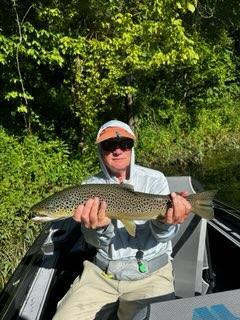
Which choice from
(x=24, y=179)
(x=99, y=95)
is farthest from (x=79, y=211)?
(x=99, y=95)

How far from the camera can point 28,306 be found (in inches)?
140

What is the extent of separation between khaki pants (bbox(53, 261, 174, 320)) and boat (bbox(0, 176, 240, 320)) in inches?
4.1

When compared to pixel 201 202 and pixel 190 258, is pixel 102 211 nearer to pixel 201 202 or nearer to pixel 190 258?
pixel 201 202

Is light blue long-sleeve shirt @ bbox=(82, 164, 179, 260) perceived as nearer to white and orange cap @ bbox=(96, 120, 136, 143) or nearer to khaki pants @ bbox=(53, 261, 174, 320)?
khaki pants @ bbox=(53, 261, 174, 320)

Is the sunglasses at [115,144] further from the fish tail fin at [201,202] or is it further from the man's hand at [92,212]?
the fish tail fin at [201,202]

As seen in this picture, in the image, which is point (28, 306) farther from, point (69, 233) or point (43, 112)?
point (43, 112)

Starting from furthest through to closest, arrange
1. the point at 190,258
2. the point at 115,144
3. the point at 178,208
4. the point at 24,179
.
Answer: the point at 24,179 < the point at 190,258 < the point at 115,144 < the point at 178,208

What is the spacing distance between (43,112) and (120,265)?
39.3 ft

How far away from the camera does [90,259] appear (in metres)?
4.67

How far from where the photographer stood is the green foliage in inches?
287

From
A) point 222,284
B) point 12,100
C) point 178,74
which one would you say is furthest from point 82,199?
point 178,74

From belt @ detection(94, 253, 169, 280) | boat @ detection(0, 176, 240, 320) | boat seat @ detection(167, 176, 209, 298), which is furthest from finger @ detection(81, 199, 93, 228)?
boat seat @ detection(167, 176, 209, 298)

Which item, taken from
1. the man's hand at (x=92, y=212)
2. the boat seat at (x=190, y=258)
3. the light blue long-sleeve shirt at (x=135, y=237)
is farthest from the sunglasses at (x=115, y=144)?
the boat seat at (x=190, y=258)

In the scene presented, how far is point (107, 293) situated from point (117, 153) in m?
0.95
